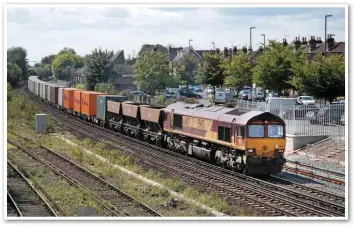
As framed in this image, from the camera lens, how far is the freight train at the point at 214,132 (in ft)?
81.2

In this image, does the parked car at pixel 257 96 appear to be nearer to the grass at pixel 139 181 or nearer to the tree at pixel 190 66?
the tree at pixel 190 66

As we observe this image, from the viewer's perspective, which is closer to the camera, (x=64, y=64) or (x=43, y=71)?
(x=43, y=71)

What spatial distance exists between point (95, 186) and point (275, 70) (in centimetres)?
2581

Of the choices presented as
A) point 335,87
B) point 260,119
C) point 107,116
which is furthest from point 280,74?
point 260,119

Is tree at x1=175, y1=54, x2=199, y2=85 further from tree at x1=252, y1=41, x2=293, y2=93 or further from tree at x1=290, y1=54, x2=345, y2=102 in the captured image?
tree at x1=290, y1=54, x2=345, y2=102

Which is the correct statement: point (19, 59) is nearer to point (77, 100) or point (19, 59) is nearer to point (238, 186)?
point (77, 100)

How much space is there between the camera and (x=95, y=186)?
23.9 m

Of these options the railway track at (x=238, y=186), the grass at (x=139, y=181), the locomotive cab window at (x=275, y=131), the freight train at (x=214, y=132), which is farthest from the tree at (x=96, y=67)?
the locomotive cab window at (x=275, y=131)

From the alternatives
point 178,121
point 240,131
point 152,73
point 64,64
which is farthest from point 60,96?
point 64,64

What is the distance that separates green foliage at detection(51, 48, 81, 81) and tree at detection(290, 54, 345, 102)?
73.9 meters

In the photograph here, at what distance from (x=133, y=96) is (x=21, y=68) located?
65.6ft

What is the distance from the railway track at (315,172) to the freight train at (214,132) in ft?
6.98

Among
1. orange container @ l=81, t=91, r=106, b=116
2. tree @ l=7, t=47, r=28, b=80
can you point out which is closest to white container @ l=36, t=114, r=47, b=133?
orange container @ l=81, t=91, r=106, b=116

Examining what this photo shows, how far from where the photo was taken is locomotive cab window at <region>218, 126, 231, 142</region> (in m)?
26.1
